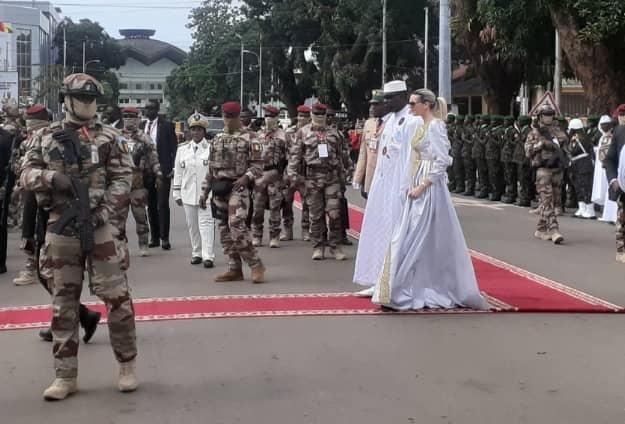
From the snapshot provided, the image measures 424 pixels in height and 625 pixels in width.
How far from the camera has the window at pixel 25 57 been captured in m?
95.8

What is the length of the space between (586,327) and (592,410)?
2676 millimetres

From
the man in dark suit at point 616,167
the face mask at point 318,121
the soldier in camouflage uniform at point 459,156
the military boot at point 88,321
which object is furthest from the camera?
the soldier in camouflage uniform at point 459,156

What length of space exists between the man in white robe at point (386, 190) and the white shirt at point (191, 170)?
9.73ft

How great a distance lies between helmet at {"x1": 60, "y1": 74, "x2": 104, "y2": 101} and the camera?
663cm

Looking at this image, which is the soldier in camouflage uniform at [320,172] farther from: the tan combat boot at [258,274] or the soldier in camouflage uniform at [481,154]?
the soldier in camouflage uniform at [481,154]

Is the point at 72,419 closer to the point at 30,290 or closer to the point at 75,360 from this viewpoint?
the point at 75,360

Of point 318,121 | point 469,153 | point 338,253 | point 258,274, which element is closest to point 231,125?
point 258,274

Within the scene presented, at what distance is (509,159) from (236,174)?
494 inches

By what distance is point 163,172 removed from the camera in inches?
607

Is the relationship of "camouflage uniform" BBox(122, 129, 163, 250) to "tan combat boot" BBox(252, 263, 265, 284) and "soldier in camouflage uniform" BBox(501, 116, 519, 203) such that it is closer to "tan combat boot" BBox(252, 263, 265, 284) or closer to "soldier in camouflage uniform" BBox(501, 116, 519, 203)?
"tan combat boot" BBox(252, 263, 265, 284)

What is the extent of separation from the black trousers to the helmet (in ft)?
26.4

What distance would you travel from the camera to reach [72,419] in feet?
20.2

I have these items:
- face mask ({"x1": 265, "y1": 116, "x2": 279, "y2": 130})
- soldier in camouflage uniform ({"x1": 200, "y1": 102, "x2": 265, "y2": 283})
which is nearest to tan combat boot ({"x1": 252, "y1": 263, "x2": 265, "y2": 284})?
soldier in camouflage uniform ({"x1": 200, "y1": 102, "x2": 265, "y2": 283})

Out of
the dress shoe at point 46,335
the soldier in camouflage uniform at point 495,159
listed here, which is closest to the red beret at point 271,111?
the dress shoe at point 46,335
